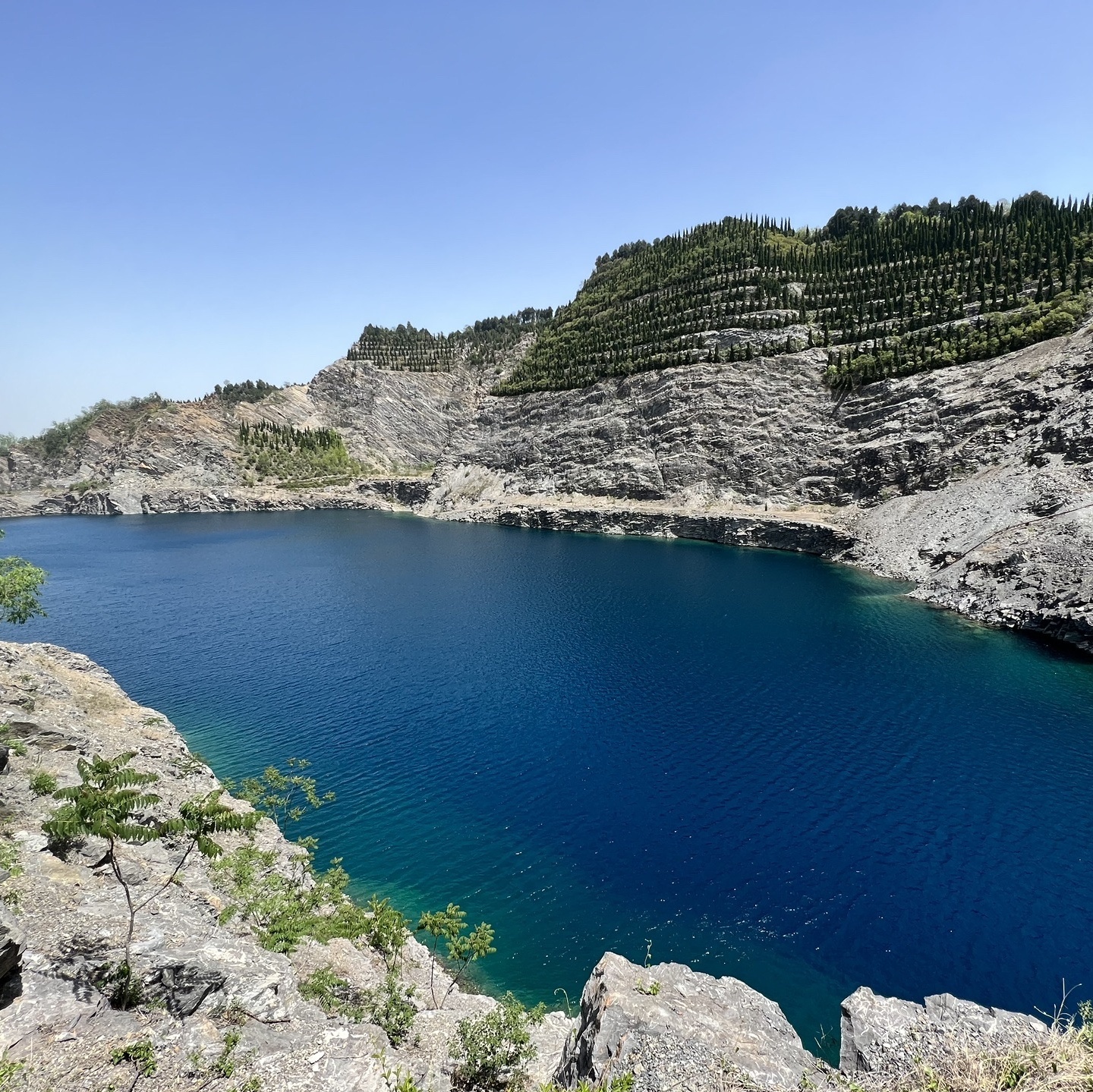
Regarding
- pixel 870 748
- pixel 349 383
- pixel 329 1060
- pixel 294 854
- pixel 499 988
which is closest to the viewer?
pixel 329 1060

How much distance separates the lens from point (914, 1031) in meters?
10.9

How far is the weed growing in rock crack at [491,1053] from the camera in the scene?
36.4 ft

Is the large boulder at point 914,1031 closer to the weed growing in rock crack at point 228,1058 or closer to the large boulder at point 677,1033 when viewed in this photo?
the large boulder at point 677,1033

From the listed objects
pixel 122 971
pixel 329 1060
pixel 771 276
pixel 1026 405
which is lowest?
pixel 329 1060

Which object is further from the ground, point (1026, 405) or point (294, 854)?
point (1026, 405)

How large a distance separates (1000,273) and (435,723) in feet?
315

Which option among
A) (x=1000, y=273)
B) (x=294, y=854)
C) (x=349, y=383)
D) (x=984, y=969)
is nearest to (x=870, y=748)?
(x=984, y=969)

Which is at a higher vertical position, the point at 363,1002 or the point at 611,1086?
the point at 611,1086

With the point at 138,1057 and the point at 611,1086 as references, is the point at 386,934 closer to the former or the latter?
the point at 138,1057

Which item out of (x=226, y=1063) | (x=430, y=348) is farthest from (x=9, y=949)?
(x=430, y=348)

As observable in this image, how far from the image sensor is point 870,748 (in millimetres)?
28938

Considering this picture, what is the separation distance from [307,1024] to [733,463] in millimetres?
90224

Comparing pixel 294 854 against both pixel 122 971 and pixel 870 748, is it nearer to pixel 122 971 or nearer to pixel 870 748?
pixel 122 971

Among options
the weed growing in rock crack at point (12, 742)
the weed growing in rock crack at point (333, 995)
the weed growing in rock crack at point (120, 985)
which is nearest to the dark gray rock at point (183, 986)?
the weed growing in rock crack at point (120, 985)
